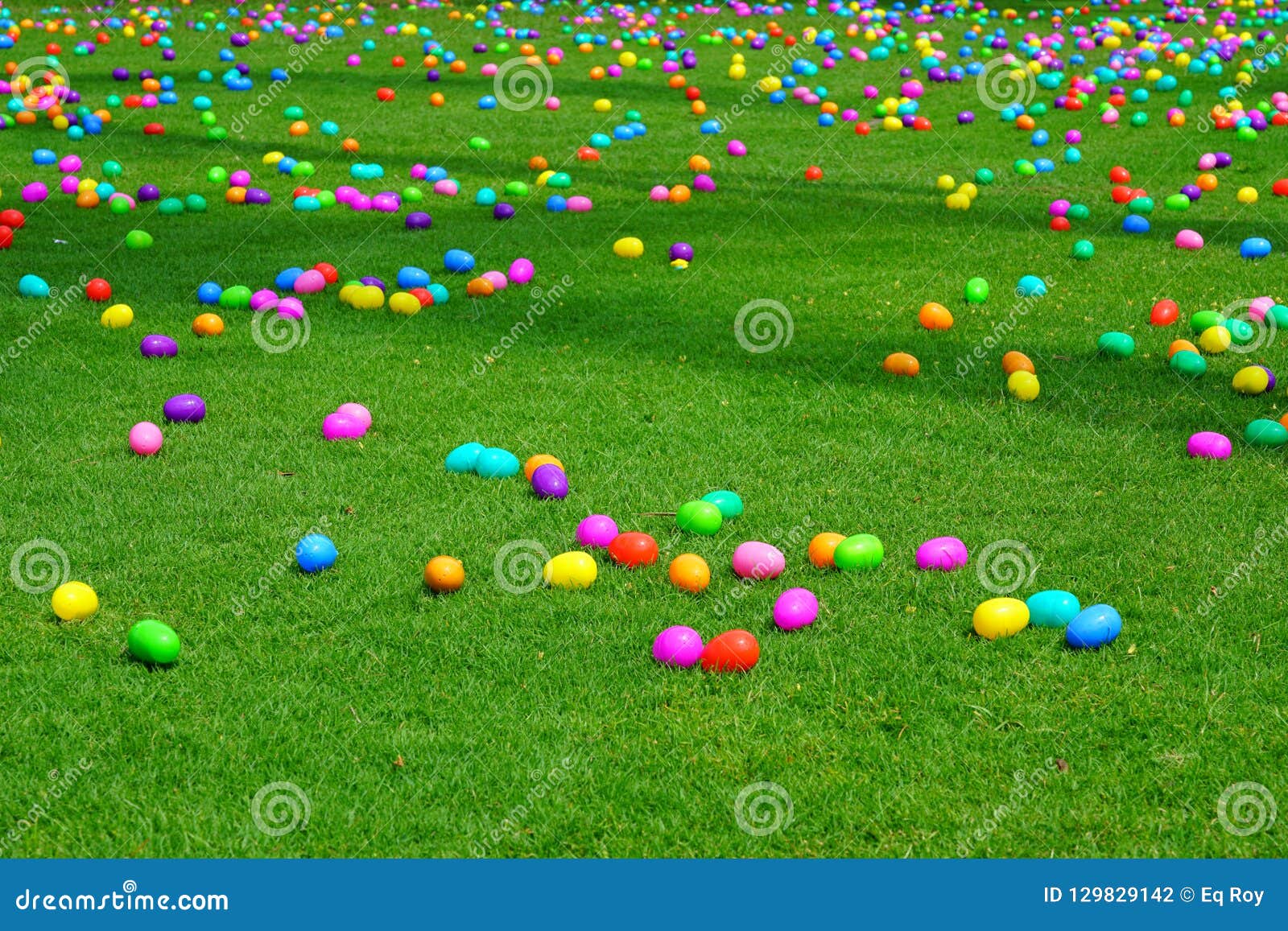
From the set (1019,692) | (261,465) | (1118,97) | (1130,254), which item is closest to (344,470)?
(261,465)

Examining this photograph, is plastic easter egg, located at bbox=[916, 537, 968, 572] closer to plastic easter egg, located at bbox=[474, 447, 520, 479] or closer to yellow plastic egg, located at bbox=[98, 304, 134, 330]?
plastic easter egg, located at bbox=[474, 447, 520, 479]

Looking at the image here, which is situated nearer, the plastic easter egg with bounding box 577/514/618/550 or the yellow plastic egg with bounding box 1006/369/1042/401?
the plastic easter egg with bounding box 577/514/618/550

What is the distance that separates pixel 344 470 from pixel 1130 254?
19.9 feet

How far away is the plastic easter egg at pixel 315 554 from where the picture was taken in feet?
15.5

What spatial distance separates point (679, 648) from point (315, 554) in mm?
1534

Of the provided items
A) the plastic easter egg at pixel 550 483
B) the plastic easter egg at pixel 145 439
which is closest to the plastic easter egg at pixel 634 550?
the plastic easter egg at pixel 550 483

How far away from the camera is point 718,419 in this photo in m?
6.21

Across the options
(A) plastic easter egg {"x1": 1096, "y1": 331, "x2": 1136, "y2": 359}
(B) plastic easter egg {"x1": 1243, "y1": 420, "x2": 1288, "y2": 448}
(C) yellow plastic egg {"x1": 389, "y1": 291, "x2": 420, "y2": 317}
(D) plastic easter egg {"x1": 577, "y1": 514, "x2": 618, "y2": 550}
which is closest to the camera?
(D) plastic easter egg {"x1": 577, "y1": 514, "x2": 618, "y2": 550}

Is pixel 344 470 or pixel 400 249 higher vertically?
pixel 344 470

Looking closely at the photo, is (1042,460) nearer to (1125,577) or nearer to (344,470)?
(1125,577)

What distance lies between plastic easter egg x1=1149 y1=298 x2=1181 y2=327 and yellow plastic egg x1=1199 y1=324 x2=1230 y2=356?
416 mm

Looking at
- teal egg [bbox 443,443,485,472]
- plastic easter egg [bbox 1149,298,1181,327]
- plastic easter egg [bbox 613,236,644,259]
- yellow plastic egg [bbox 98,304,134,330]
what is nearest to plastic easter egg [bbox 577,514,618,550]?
teal egg [bbox 443,443,485,472]

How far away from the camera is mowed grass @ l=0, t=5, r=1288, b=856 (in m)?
3.55

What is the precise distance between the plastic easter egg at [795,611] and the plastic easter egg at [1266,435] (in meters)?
2.70
